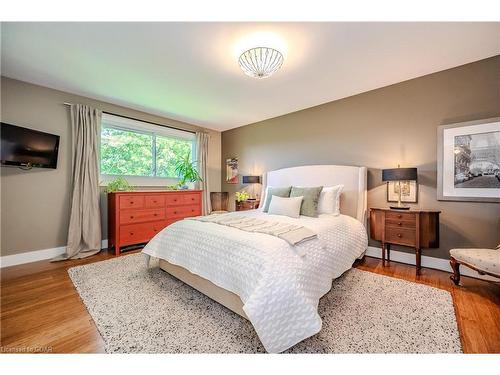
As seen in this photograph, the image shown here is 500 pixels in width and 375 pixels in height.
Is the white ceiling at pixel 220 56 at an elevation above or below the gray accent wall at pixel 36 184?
above

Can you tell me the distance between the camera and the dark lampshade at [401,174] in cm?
255

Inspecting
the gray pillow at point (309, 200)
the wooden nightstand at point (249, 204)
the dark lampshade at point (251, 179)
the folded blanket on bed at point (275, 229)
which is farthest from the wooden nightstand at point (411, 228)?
the dark lampshade at point (251, 179)

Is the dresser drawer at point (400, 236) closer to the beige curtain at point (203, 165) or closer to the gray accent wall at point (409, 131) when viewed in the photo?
the gray accent wall at point (409, 131)

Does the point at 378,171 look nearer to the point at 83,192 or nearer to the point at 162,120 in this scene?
the point at 162,120

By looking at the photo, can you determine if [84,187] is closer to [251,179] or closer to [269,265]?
[251,179]

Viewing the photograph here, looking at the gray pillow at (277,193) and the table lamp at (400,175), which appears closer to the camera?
the table lamp at (400,175)

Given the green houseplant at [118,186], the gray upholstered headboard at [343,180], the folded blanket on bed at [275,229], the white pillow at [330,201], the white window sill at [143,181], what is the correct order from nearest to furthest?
the folded blanket on bed at [275,229] → the white pillow at [330,201] → the gray upholstered headboard at [343,180] → the green houseplant at [118,186] → the white window sill at [143,181]

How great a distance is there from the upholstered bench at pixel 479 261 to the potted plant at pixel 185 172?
4.19 metres

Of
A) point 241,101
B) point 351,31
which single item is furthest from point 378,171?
point 241,101

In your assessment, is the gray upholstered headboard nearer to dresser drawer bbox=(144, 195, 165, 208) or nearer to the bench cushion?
the bench cushion

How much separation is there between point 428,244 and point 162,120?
4749 millimetres

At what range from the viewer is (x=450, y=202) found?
2590mm

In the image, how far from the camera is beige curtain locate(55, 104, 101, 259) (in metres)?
3.16

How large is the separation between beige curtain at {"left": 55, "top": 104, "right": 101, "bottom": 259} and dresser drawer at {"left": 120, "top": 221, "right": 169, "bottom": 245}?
44 cm
